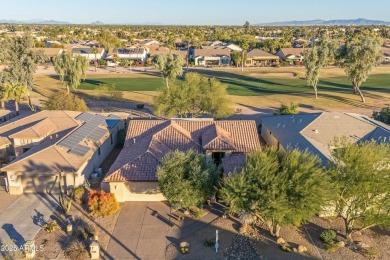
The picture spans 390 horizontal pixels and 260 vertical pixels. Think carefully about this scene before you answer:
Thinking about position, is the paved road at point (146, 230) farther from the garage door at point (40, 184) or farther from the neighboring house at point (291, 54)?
the neighboring house at point (291, 54)

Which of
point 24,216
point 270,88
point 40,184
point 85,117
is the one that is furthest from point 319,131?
point 270,88

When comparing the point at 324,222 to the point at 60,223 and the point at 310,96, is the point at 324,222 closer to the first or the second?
the point at 60,223

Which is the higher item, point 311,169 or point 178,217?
point 311,169

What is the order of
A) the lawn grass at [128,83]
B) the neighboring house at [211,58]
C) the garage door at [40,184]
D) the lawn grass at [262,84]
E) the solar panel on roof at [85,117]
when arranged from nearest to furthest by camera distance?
the garage door at [40,184] → the solar panel on roof at [85,117] → the lawn grass at [262,84] → the lawn grass at [128,83] → the neighboring house at [211,58]

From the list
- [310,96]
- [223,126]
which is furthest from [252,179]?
[310,96]

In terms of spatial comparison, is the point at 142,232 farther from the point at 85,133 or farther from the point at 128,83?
the point at 128,83

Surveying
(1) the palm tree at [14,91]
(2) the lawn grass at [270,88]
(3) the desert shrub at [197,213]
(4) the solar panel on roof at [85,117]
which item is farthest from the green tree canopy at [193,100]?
(3) the desert shrub at [197,213]
